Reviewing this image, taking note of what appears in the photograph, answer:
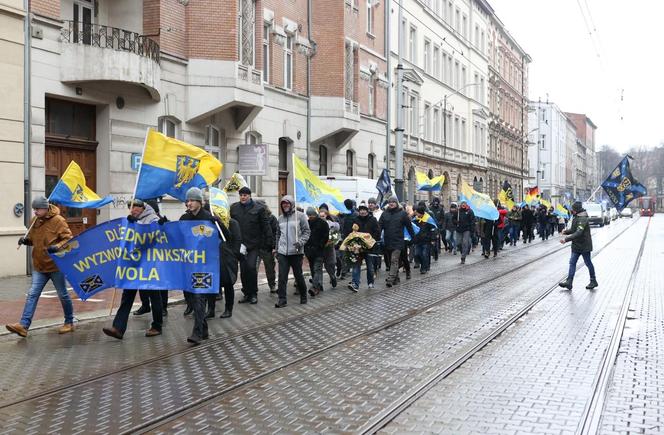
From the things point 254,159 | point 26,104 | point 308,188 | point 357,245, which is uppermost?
point 26,104

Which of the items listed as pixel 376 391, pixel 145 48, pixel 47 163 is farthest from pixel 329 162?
pixel 376 391

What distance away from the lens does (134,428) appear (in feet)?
19.7

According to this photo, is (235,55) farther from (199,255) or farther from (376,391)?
(376,391)

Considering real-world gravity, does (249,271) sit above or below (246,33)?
below

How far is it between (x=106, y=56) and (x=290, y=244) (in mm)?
7794

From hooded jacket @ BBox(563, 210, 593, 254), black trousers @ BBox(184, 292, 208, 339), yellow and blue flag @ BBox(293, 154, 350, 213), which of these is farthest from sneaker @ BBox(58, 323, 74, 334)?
hooded jacket @ BBox(563, 210, 593, 254)

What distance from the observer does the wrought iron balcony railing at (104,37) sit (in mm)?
18641

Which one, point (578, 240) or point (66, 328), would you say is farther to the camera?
point (578, 240)

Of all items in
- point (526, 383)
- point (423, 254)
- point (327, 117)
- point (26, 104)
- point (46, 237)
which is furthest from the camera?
point (327, 117)

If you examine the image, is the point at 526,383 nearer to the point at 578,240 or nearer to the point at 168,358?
the point at 168,358

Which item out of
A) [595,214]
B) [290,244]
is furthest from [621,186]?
[595,214]

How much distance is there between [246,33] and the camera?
962 inches

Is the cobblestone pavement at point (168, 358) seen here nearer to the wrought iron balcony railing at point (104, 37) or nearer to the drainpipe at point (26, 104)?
the drainpipe at point (26, 104)

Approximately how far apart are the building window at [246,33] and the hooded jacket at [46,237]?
14.5 m
